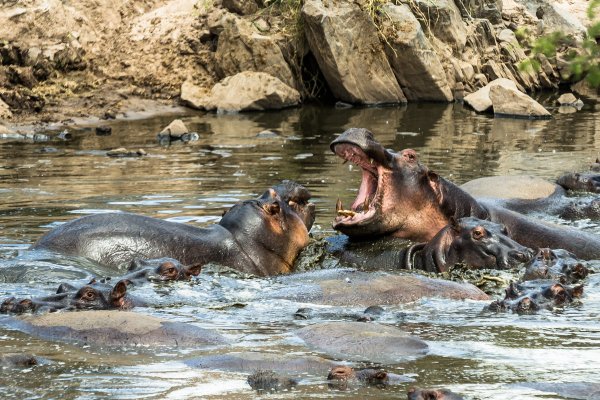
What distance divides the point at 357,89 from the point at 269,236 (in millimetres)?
15550

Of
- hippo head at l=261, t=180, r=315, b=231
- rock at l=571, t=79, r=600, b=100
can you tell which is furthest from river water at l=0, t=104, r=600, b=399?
rock at l=571, t=79, r=600, b=100

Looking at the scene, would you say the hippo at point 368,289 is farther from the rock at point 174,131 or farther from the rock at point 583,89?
the rock at point 583,89

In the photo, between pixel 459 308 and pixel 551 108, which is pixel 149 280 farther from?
pixel 551 108

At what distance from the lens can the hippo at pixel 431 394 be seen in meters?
4.12

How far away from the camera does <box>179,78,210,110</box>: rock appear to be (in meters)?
→ 21.7

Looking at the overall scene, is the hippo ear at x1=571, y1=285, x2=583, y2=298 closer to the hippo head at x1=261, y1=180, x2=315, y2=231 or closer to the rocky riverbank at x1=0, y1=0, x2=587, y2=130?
the hippo head at x1=261, y1=180, x2=315, y2=231

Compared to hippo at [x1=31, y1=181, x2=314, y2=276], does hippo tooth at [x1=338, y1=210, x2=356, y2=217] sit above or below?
above

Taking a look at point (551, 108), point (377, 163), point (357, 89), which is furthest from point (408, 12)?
point (377, 163)

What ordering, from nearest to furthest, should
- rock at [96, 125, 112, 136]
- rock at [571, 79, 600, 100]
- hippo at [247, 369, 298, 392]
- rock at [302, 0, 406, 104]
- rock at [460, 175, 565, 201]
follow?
hippo at [247, 369, 298, 392] → rock at [460, 175, 565, 201] → rock at [96, 125, 112, 136] → rock at [302, 0, 406, 104] → rock at [571, 79, 600, 100]

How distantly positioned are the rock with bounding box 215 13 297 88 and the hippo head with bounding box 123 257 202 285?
51.3 ft

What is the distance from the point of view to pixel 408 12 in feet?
76.2

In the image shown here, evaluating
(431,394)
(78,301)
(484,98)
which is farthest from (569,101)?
(431,394)

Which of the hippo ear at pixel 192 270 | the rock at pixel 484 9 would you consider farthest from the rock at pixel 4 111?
the hippo ear at pixel 192 270

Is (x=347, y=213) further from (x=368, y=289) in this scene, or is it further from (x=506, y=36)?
(x=506, y=36)
